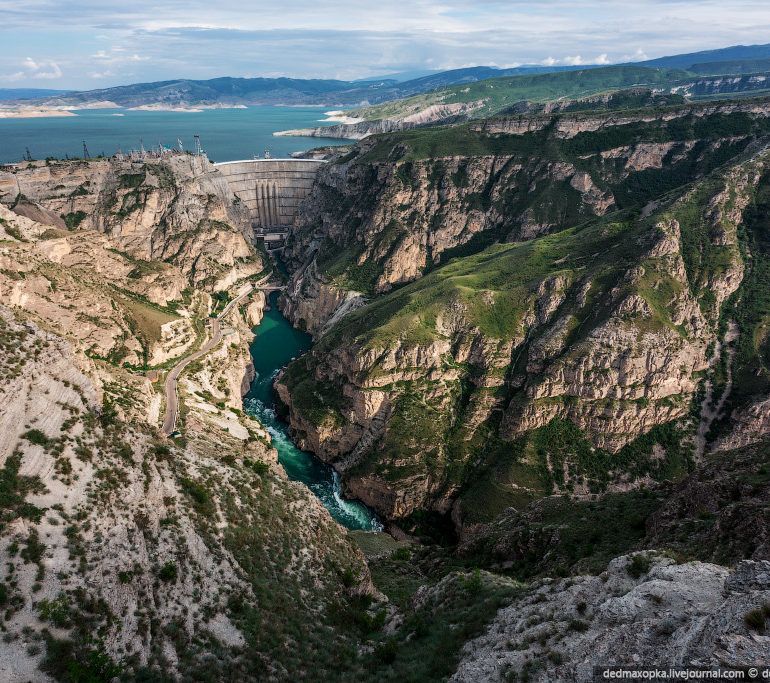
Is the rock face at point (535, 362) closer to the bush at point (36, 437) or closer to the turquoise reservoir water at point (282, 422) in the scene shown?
the turquoise reservoir water at point (282, 422)

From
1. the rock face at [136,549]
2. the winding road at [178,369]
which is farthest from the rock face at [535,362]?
the rock face at [136,549]

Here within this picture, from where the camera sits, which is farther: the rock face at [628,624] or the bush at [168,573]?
the bush at [168,573]

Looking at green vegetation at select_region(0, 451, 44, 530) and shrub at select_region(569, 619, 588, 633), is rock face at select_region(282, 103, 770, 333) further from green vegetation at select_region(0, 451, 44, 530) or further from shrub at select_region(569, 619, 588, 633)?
shrub at select_region(569, 619, 588, 633)

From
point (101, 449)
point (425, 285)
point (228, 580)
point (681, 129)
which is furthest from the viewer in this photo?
point (681, 129)

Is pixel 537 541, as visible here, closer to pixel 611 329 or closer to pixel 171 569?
pixel 171 569

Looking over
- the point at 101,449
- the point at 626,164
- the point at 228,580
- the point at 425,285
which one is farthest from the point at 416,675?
the point at 626,164

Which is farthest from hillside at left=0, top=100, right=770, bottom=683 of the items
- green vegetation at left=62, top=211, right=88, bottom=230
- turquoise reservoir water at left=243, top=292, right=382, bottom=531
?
turquoise reservoir water at left=243, top=292, right=382, bottom=531
